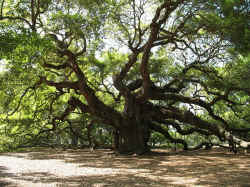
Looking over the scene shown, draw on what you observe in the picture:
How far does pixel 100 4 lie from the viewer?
29.0ft

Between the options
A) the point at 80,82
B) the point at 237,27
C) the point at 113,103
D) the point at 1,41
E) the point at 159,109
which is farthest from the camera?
the point at 113,103

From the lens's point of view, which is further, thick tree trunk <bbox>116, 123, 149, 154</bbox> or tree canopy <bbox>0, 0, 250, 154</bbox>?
thick tree trunk <bbox>116, 123, 149, 154</bbox>

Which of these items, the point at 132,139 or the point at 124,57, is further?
the point at 124,57

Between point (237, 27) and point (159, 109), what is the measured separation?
653 centimetres

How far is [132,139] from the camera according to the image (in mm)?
11578

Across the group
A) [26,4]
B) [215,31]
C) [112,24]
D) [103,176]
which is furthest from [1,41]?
[112,24]

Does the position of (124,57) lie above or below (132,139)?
above

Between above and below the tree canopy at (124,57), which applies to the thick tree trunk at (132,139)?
below

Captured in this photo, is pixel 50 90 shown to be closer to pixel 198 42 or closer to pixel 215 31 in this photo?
pixel 198 42

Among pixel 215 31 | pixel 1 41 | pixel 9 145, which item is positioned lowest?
pixel 9 145

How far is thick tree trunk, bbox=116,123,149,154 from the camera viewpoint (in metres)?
11.4

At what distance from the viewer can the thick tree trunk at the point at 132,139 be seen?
11.4 m

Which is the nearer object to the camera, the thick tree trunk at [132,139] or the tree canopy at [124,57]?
the tree canopy at [124,57]

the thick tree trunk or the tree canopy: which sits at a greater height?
the tree canopy
